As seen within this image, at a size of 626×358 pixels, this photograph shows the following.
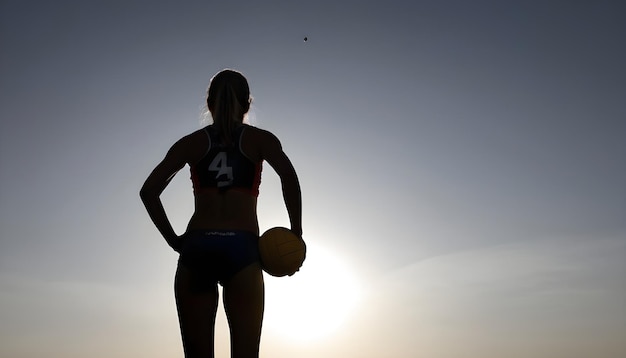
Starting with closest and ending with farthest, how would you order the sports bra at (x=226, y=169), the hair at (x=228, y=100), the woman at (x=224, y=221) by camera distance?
the woman at (x=224, y=221)
the sports bra at (x=226, y=169)
the hair at (x=228, y=100)

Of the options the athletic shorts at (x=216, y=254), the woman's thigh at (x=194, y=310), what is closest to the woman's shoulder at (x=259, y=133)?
the athletic shorts at (x=216, y=254)

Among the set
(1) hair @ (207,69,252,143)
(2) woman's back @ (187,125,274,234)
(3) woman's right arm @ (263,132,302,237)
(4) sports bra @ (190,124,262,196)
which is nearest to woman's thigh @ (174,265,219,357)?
(2) woman's back @ (187,125,274,234)

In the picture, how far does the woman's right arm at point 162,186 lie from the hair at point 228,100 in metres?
0.39

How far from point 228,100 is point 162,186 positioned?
953 mm

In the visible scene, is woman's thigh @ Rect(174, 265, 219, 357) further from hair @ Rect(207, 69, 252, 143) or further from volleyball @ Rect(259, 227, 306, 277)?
hair @ Rect(207, 69, 252, 143)

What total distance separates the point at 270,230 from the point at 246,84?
4.34 ft

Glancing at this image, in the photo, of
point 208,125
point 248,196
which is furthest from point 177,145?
point 248,196

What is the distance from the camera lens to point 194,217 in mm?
5996

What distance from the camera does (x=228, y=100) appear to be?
6.11 metres

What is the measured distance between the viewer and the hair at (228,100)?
6035 millimetres

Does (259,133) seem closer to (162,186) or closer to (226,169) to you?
(226,169)

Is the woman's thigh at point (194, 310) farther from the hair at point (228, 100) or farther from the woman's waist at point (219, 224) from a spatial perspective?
the hair at point (228, 100)

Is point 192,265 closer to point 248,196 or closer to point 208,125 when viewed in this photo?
point 248,196

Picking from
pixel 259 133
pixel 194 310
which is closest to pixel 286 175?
pixel 259 133
